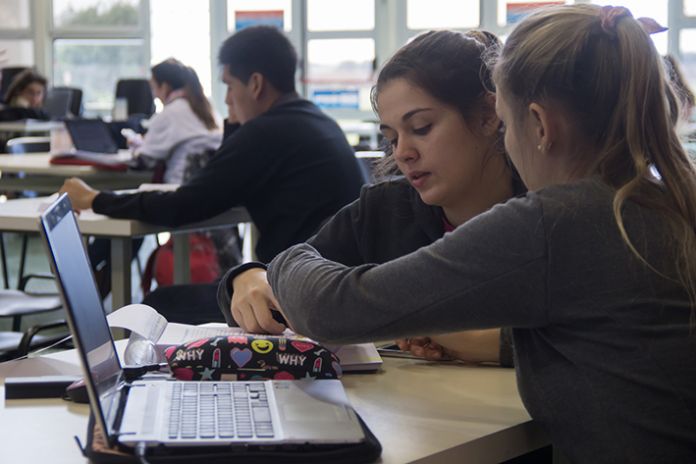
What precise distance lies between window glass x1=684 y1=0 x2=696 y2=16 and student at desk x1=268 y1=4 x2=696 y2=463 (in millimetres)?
7210

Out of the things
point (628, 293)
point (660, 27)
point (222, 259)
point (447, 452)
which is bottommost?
point (222, 259)

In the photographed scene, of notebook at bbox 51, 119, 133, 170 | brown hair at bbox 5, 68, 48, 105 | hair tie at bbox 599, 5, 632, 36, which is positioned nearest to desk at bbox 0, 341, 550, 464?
hair tie at bbox 599, 5, 632, 36

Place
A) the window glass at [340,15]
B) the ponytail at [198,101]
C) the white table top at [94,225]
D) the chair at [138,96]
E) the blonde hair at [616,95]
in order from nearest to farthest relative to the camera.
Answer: the blonde hair at [616,95], the white table top at [94,225], the ponytail at [198,101], the chair at [138,96], the window glass at [340,15]

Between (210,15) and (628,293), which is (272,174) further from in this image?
(210,15)

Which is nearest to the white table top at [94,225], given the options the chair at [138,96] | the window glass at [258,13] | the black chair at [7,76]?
Result: the chair at [138,96]

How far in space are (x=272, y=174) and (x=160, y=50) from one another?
24.9 ft

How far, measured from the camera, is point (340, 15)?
9.48 m

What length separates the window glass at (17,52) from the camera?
35.3 feet

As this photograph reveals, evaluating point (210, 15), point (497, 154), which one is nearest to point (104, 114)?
point (210, 15)

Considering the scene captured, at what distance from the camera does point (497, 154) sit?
5.85 ft

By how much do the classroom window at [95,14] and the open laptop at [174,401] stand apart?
371 inches

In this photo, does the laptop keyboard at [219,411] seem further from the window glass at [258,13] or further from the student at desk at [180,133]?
the window glass at [258,13]

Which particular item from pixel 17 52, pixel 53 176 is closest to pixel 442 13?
pixel 17 52

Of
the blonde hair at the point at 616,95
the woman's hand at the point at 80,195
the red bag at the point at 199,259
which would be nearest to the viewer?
the blonde hair at the point at 616,95
